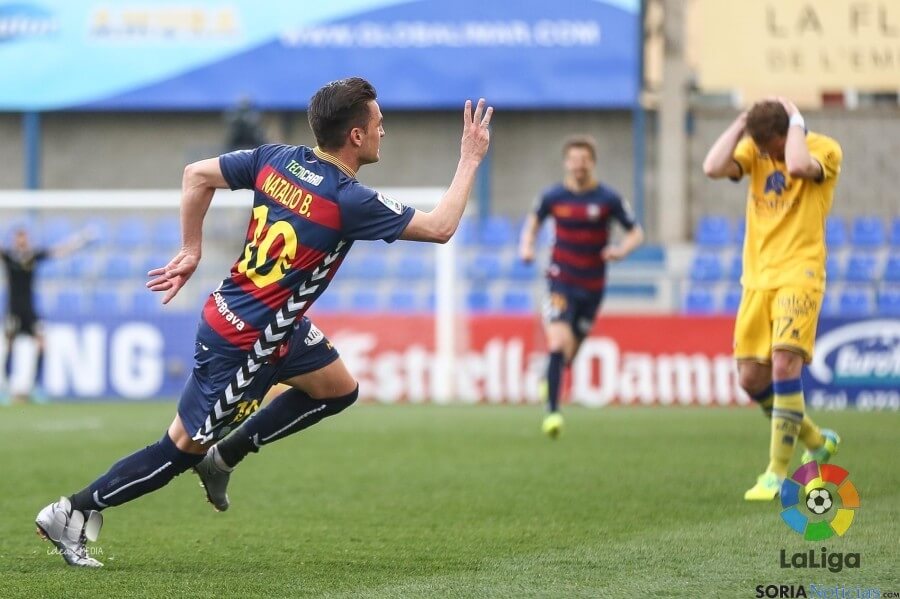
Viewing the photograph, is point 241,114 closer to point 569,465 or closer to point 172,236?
point 172,236

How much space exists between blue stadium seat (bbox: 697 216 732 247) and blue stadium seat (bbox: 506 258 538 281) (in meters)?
3.23

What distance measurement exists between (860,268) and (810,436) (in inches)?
566

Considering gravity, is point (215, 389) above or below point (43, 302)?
below

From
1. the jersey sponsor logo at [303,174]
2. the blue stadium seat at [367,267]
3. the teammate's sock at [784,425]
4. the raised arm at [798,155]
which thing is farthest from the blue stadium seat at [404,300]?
the jersey sponsor logo at [303,174]

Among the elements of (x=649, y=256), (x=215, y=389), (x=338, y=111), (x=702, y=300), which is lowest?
(x=215, y=389)

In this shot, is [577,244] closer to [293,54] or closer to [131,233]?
[131,233]

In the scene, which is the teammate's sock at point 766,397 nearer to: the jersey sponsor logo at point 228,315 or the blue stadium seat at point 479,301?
the jersey sponsor logo at point 228,315

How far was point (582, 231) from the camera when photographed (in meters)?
12.1

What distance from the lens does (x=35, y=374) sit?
18031 mm

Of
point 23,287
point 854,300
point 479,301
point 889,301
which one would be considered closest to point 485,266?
point 479,301

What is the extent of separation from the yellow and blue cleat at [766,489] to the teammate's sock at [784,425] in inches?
2.4

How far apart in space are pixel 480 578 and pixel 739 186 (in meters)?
20.6

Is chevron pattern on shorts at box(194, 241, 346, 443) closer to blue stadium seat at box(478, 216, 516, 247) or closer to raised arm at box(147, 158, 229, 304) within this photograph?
raised arm at box(147, 158, 229, 304)

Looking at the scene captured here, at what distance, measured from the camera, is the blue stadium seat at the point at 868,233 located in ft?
74.7
